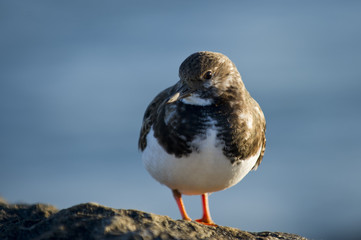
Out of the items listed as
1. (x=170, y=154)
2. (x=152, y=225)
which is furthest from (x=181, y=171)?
(x=152, y=225)

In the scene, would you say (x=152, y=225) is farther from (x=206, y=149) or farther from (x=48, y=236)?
(x=206, y=149)

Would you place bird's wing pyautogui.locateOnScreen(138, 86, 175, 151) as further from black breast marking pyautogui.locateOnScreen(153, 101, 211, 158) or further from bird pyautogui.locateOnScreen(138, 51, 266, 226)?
black breast marking pyautogui.locateOnScreen(153, 101, 211, 158)

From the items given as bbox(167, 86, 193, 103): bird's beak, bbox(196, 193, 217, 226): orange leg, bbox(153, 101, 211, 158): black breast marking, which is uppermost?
bbox(167, 86, 193, 103): bird's beak

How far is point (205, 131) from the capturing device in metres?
5.70

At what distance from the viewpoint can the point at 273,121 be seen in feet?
71.8

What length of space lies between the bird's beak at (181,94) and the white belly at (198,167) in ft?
1.91

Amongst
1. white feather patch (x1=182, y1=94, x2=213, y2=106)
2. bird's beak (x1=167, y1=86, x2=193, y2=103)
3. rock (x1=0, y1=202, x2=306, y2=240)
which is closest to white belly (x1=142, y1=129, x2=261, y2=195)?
white feather patch (x1=182, y1=94, x2=213, y2=106)

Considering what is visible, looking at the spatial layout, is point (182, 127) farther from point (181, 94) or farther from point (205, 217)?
point (205, 217)

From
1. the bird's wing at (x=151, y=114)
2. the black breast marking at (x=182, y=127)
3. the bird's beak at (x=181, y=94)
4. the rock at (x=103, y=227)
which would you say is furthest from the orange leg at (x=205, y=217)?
the bird's beak at (x=181, y=94)

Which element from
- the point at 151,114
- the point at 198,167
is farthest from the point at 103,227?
the point at 151,114

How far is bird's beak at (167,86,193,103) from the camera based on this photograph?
598 cm

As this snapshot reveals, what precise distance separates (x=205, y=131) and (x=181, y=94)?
64 centimetres

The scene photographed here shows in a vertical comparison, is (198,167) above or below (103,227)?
above

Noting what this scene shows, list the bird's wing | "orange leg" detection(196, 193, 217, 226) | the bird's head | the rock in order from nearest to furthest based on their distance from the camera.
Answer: the rock, the bird's head, the bird's wing, "orange leg" detection(196, 193, 217, 226)
